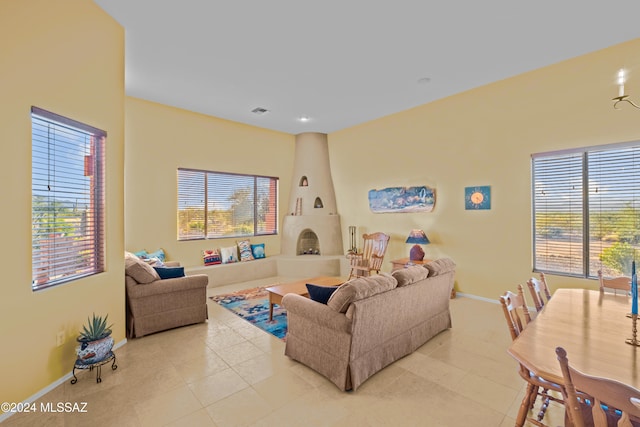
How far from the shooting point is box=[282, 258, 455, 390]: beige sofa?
237 cm

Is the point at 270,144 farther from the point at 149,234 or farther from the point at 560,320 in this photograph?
the point at 560,320

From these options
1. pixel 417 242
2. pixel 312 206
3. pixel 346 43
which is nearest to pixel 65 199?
pixel 346 43

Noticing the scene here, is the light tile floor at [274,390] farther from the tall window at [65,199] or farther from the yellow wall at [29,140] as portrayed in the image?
the tall window at [65,199]

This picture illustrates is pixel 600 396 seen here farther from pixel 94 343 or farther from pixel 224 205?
pixel 224 205

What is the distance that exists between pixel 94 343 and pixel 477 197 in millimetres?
5193

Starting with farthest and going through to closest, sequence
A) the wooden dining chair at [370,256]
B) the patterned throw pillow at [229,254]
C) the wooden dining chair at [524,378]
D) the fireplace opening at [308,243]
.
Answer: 1. the fireplace opening at [308,243]
2. the patterned throw pillow at [229,254]
3. the wooden dining chair at [370,256]
4. the wooden dining chair at [524,378]

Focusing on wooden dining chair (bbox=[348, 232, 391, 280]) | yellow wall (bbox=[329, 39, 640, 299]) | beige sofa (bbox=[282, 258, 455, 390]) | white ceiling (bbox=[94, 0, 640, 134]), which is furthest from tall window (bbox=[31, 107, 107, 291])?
yellow wall (bbox=[329, 39, 640, 299])

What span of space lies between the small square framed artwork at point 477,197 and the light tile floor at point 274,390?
A: 2.07 meters

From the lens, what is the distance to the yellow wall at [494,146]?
11.9ft

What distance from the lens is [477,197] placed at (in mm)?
4680

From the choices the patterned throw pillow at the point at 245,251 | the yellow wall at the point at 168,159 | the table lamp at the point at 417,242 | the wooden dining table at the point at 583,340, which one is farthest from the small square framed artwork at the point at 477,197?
the yellow wall at the point at 168,159

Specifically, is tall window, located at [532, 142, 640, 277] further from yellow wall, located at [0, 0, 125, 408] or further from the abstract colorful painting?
yellow wall, located at [0, 0, 125, 408]

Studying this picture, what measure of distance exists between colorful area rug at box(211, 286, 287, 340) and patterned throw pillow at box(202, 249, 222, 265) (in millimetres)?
976

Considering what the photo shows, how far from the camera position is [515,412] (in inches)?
82.4
